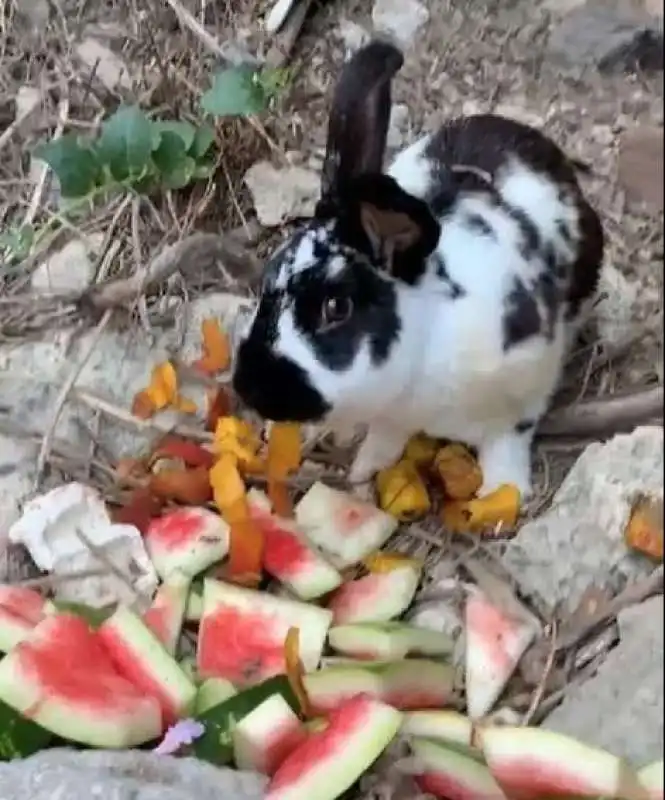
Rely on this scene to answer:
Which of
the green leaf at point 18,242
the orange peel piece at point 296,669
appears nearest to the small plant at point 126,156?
the green leaf at point 18,242

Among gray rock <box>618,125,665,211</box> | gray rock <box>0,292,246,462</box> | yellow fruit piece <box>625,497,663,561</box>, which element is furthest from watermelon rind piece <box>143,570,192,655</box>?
gray rock <box>618,125,665,211</box>

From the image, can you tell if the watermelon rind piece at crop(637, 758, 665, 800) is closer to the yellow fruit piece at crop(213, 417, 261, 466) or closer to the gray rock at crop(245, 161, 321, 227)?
the yellow fruit piece at crop(213, 417, 261, 466)

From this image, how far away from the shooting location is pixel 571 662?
149 cm

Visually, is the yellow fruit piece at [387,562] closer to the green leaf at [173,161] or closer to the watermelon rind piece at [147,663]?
the watermelon rind piece at [147,663]

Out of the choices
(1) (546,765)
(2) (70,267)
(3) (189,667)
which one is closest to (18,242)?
(2) (70,267)

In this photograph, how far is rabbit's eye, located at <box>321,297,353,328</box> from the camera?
4.86ft

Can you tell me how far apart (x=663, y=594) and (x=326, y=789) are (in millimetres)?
480

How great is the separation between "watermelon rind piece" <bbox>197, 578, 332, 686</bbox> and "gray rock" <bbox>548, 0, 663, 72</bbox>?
0.66 meters

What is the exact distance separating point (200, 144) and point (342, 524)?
0.61 m

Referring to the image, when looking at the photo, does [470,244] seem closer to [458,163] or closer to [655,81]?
[458,163]

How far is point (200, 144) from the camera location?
6.64 ft

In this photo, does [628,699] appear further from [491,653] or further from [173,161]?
[173,161]

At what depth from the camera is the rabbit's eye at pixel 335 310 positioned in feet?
4.86

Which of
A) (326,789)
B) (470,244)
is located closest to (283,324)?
(470,244)
